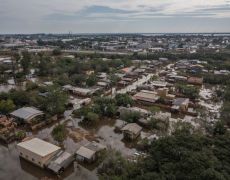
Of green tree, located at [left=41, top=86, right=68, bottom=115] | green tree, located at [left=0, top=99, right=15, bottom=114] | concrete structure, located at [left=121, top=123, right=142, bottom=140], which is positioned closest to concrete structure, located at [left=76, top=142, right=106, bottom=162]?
concrete structure, located at [left=121, top=123, right=142, bottom=140]

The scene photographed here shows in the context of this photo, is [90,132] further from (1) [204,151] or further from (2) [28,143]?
(1) [204,151]

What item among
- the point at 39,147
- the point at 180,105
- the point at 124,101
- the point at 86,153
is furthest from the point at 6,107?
the point at 180,105

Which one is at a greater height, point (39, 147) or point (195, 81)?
point (195, 81)

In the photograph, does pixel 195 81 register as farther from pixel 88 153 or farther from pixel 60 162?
pixel 60 162

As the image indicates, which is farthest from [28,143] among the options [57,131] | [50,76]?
[50,76]

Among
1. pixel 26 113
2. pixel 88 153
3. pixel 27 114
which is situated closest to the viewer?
pixel 88 153

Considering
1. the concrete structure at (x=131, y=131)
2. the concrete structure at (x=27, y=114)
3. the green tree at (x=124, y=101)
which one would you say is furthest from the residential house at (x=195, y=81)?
the concrete structure at (x=27, y=114)

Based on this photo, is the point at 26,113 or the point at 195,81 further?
the point at 195,81
